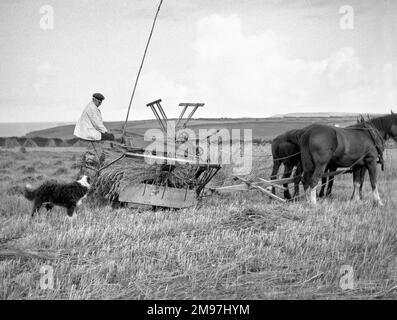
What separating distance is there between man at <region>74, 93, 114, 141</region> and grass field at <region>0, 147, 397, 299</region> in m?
1.22

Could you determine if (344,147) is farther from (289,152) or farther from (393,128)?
(393,128)

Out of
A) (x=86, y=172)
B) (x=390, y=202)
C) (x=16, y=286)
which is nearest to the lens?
(x=16, y=286)

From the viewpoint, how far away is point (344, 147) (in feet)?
31.1

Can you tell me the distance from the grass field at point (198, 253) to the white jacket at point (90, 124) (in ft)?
4.01

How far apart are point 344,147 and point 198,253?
5.34 metres

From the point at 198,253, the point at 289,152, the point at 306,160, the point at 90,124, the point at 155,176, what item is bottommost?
the point at 198,253

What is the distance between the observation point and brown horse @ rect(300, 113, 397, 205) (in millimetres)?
9250

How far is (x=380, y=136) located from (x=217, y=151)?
391cm

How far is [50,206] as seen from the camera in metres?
7.45

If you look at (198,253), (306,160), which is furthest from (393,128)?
(198,253)

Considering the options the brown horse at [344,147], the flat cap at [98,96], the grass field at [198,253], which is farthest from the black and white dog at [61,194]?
the brown horse at [344,147]

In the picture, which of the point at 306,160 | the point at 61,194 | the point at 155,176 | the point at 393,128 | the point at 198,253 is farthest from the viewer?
the point at 393,128
